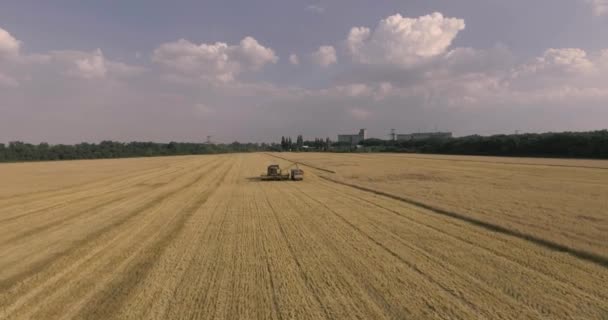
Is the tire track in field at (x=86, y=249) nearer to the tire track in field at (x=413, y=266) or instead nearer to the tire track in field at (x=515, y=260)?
the tire track in field at (x=413, y=266)

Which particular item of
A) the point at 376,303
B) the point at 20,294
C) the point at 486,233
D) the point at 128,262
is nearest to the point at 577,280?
the point at 486,233

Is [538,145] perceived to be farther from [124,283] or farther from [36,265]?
[36,265]

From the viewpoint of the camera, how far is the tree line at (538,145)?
5784 centimetres

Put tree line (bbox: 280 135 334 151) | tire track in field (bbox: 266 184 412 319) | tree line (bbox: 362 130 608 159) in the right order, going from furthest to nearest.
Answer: tree line (bbox: 280 135 334 151)
tree line (bbox: 362 130 608 159)
tire track in field (bbox: 266 184 412 319)

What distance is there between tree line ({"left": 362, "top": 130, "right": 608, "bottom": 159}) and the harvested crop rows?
65.8 metres

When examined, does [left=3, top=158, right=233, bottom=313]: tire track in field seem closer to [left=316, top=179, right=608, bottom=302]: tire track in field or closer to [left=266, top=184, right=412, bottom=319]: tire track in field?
[left=266, top=184, right=412, bottom=319]: tire track in field

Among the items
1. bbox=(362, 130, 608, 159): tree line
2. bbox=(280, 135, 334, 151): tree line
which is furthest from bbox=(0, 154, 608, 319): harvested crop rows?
bbox=(280, 135, 334, 151): tree line

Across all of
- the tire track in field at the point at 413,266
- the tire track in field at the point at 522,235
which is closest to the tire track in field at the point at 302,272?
the tire track in field at the point at 413,266

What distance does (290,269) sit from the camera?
20.4 ft

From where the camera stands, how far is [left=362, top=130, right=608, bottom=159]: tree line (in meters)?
57.8

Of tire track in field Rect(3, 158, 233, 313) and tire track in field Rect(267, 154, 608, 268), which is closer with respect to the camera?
tire track in field Rect(3, 158, 233, 313)

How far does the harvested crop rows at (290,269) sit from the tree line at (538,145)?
216ft

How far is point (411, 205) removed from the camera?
1297cm

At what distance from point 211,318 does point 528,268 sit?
6.31 metres
